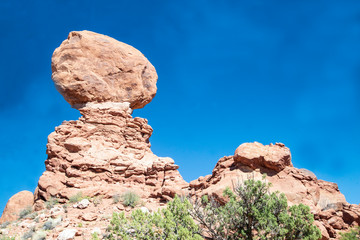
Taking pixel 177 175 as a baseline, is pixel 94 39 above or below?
above

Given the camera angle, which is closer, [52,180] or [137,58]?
[52,180]

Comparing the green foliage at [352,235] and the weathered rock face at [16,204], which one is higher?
the weathered rock face at [16,204]

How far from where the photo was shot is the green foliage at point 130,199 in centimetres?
1569

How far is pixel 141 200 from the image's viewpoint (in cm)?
1636

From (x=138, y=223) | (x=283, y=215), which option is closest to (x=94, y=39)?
(x=138, y=223)

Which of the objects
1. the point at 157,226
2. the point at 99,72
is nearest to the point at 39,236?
the point at 157,226

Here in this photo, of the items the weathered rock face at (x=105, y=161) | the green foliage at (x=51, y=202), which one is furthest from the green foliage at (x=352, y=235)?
the green foliage at (x=51, y=202)

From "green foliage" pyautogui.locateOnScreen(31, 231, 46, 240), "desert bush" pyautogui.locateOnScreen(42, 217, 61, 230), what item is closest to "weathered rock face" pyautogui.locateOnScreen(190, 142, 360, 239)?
"desert bush" pyautogui.locateOnScreen(42, 217, 61, 230)

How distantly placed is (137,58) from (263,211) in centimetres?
1610

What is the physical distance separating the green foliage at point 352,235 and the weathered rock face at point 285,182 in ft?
1.81

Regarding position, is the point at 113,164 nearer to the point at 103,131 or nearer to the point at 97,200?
the point at 103,131

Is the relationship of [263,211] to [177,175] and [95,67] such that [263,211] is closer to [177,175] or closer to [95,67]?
[177,175]

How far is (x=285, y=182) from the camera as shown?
15141 mm

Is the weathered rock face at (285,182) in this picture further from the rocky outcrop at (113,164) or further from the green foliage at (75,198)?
the green foliage at (75,198)
